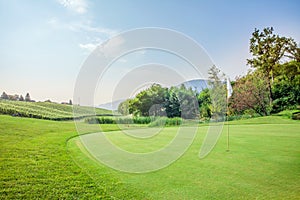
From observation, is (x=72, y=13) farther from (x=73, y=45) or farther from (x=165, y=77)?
(x=165, y=77)

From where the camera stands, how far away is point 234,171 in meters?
2.80

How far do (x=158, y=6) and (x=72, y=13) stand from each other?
3.11m

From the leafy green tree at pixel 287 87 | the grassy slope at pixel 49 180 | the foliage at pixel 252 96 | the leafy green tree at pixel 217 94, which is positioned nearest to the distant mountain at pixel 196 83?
the grassy slope at pixel 49 180

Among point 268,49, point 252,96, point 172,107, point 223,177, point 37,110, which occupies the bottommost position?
point 223,177

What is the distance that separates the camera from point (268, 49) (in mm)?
17047

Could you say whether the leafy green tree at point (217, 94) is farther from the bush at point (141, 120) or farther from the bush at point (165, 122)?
the bush at point (141, 120)

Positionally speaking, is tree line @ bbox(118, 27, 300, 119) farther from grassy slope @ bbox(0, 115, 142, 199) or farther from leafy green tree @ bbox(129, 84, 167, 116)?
grassy slope @ bbox(0, 115, 142, 199)

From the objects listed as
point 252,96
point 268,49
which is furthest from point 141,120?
point 268,49

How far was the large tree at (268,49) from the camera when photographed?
16703mm

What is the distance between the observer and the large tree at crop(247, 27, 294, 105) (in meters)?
16.7

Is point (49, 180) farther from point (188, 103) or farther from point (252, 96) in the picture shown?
point (252, 96)

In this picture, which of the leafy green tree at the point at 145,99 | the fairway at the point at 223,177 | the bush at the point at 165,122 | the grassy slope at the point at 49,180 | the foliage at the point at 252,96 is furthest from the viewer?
the foliage at the point at 252,96

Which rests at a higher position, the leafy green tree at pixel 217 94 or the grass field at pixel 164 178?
the leafy green tree at pixel 217 94

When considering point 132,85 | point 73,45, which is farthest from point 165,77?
point 73,45
